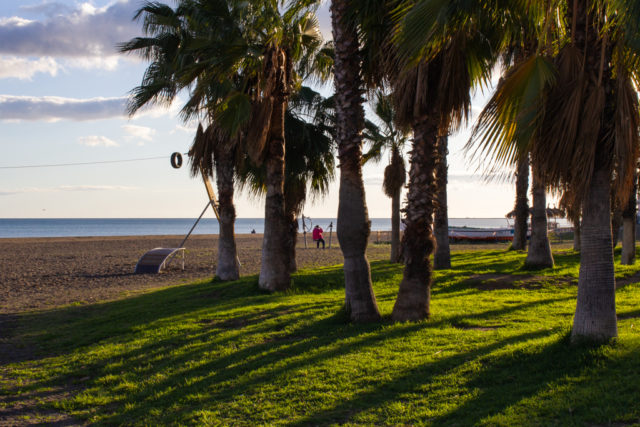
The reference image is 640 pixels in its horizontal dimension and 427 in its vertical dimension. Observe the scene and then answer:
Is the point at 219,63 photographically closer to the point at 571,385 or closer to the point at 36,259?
the point at 571,385

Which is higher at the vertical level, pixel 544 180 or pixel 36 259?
pixel 544 180

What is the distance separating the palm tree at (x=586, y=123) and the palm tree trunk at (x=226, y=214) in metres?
11.5

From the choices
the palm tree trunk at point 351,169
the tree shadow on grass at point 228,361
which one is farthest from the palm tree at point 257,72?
the tree shadow on grass at point 228,361

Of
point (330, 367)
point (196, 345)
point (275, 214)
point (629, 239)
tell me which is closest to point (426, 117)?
point (330, 367)

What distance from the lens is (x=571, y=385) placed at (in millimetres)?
5301

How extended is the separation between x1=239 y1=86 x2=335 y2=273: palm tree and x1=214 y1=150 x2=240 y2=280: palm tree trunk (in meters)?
0.48

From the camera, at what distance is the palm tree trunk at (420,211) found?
8625 millimetres

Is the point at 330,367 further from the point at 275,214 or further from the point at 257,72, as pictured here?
the point at 257,72

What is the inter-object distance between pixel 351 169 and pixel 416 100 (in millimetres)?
1547

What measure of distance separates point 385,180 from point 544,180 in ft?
45.1

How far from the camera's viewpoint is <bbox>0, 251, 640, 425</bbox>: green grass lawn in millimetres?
5156

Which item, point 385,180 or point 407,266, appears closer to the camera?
point 407,266

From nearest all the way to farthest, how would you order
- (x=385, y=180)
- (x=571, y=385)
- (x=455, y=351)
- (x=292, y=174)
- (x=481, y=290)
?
(x=571, y=385)
(x=455, y=351)
(x=481, y=290)
(x=292, y=174)
(x=385, y=180)

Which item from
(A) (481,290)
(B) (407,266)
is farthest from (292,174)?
(B) (407,266)
